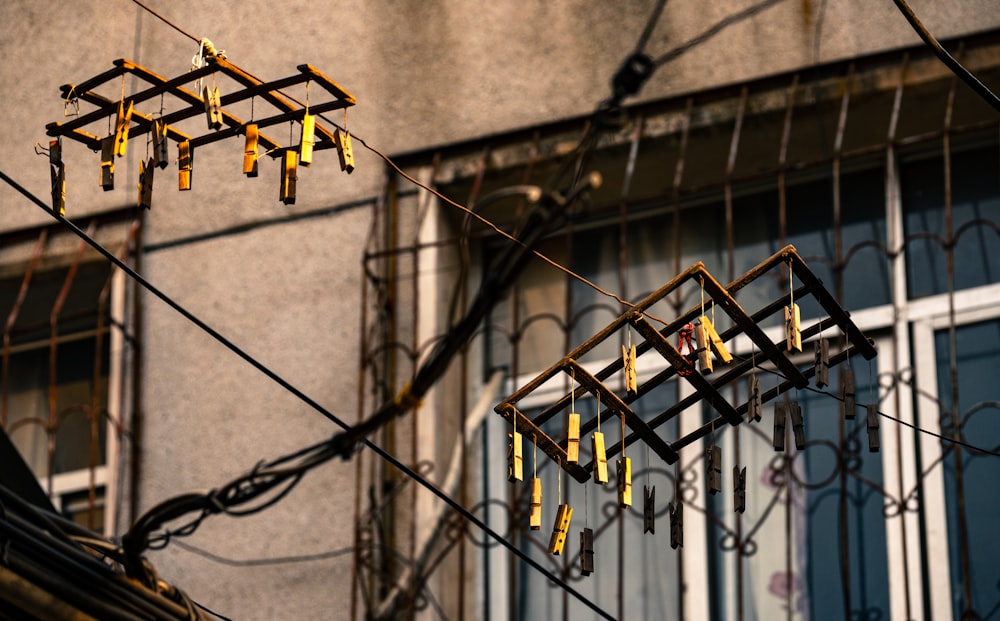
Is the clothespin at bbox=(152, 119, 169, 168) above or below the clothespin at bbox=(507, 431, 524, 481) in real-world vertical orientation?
above

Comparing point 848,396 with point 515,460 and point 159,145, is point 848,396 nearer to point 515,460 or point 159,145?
point 515,460

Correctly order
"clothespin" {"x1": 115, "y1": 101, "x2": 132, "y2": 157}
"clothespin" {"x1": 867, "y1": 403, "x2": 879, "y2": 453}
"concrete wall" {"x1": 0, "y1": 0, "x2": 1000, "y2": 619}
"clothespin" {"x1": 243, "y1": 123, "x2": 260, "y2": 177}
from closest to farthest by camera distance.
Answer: "clothespin" {"x1": 243, "y1": 123, "x2": 260, "y2": 177}, "clothespin" {"x1": 115, "y1": 101, "x2": 132, "y2": 157}, "clothespin" {"x1": 867, "y1": 403, "x2": 879, "y2": 453}, "concrete wall" {"x1": 0, "y1": 0, "x2": 1000, "y2": 619}

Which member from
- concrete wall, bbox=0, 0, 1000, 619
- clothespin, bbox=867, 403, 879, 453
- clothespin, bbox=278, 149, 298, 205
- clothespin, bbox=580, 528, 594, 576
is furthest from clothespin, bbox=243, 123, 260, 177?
concrete wall, bbox=0, 0, 1000, 619

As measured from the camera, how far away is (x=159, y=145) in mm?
4844

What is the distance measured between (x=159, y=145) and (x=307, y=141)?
0.38m

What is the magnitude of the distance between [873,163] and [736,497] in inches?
95.3

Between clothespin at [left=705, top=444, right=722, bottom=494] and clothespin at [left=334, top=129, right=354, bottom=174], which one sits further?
clothespin at [left=705, top=444, right=722, bottom=494]

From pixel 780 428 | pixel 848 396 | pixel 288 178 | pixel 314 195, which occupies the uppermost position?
pixel 314 195

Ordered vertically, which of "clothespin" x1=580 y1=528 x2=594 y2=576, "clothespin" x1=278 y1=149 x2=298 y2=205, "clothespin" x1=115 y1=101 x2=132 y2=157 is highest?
"clothespin" x1=115 y1=101 x2=132 y2=157

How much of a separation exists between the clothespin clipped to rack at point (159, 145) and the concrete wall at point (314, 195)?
9.26 feet

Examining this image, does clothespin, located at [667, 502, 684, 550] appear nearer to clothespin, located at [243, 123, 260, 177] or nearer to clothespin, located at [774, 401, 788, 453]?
clothespin, located at [774, 401, 788, 453]

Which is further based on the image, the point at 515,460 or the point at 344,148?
the point at 515,460

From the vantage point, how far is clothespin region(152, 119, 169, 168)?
15.9ft

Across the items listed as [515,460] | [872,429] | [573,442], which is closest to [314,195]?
[515,460]
